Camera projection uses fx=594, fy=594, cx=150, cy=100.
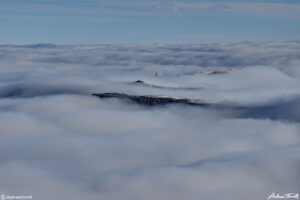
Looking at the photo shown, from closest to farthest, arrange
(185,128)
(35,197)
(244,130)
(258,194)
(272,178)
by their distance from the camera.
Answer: (35,197), (258,194), (272,178), (244,130), (185,128)

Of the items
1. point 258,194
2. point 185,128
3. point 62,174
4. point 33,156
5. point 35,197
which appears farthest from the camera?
point 185,128

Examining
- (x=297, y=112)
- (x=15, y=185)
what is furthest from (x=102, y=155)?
(x=297, y=112)

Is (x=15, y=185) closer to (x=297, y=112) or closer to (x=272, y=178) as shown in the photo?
(x=272, y=178)

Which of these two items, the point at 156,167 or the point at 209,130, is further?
the point at 209,130

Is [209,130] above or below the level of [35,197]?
below

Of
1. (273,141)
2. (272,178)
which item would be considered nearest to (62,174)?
(272,178)

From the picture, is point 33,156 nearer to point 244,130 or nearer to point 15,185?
point 15,185

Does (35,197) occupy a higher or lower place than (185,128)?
higher

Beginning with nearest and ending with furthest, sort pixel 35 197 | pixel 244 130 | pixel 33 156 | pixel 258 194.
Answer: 1. pixel 35 197
2. pixel 258 194
3. pixel 33 156
4. pixel 244 130

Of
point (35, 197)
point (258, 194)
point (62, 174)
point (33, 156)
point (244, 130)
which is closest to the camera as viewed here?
point (35, 197)
